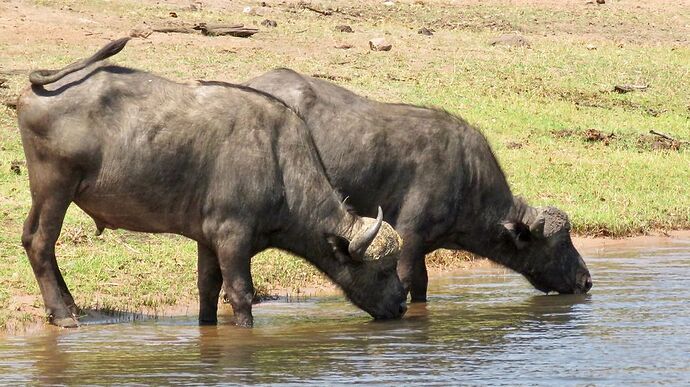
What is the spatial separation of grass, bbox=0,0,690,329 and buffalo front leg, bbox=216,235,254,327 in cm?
109

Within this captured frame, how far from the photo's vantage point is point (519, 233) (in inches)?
423

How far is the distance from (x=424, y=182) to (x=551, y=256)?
4.60 ft

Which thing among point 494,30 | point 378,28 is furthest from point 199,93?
point 494,30

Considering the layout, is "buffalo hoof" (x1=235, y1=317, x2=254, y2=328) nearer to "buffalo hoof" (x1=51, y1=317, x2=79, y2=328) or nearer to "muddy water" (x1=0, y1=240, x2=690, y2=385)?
"muddy water" (x1=0, y1=240, x2=690, y2=385)

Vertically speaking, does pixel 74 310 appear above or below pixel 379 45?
below

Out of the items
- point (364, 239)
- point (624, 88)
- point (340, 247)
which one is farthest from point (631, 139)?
point (364, 239)

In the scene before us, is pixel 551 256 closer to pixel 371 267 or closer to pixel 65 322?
pixel 371 267

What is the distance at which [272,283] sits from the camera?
35.3 ft

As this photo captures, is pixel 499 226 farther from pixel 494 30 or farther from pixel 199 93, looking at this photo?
pixel 494 30

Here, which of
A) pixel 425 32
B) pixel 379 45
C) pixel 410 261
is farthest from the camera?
pixel 425 32

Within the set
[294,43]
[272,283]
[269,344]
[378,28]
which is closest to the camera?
[269,344]

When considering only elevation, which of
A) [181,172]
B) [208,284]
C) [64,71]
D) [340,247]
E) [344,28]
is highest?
[344,28]

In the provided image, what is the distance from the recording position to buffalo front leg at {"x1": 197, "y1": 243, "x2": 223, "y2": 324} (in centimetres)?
934

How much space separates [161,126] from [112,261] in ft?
7.25
